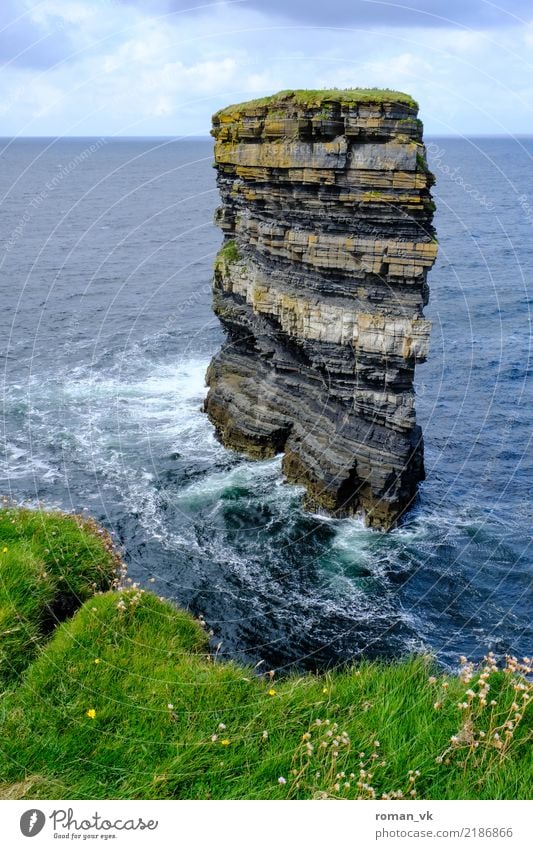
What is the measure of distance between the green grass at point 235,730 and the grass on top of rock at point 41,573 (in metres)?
0.67

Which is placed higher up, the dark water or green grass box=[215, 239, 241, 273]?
green grass box=[215, 239, 241, 273]

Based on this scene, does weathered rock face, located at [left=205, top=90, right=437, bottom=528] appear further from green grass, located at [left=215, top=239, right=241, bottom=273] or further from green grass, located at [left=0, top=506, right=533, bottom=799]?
green grass, located at [left=0, top=506, right=533, bottom=799]

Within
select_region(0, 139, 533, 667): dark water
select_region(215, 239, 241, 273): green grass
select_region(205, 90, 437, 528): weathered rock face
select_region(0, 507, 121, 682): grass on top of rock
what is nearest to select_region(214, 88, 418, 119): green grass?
select_region(205, 90, 437, 528): weathered rock face

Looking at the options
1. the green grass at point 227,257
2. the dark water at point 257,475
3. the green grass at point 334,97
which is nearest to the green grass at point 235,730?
the dark water at point 257,475

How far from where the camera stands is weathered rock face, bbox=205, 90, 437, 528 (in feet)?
111

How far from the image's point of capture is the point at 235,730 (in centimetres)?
1223

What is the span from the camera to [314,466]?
4044 centimetres

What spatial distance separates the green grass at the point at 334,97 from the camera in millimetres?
32938

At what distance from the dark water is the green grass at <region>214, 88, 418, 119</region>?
2029cm

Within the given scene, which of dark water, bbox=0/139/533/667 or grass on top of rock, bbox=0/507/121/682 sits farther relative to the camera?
dark water, bbox=0/139/533/667

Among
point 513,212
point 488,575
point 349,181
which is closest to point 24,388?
point 349,181

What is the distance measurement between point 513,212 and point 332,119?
105127mm

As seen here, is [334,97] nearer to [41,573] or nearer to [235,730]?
[41,573]

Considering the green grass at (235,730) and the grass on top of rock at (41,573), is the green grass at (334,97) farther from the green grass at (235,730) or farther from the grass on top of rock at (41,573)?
the green grass at (235,730)
